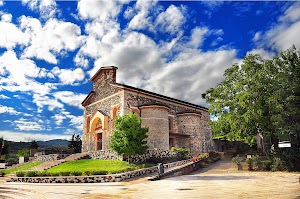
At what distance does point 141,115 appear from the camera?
2992 centimetres

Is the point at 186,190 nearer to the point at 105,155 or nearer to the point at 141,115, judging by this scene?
the point at 105,155

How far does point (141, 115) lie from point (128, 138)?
753 centimetres

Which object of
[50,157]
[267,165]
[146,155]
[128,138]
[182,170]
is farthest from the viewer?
[50,157]

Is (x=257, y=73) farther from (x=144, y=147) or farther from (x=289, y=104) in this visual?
(x=144, y=147)

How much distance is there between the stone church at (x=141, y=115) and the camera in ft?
96.7

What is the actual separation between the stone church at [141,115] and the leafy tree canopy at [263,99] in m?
7.90

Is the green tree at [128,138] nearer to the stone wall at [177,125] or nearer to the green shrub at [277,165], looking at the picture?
the stone wall at [177,125]

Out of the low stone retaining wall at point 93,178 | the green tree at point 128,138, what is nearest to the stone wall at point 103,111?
the green tree at point 128,138

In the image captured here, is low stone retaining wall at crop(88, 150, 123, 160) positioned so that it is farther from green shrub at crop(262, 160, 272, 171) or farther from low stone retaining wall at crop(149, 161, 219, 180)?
green shrub at crop(262, 160, 272, 171)

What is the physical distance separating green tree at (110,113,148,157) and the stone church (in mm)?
5377

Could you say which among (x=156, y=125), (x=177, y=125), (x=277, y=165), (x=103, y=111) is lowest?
(x=277, y=165)

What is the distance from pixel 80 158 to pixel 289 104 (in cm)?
2288

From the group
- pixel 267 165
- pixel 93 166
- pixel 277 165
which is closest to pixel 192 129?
pixel 267 165

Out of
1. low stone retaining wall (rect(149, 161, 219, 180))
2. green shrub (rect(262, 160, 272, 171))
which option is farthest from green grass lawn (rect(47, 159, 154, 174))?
green shrub (rect(262, 160, 272, 171))
